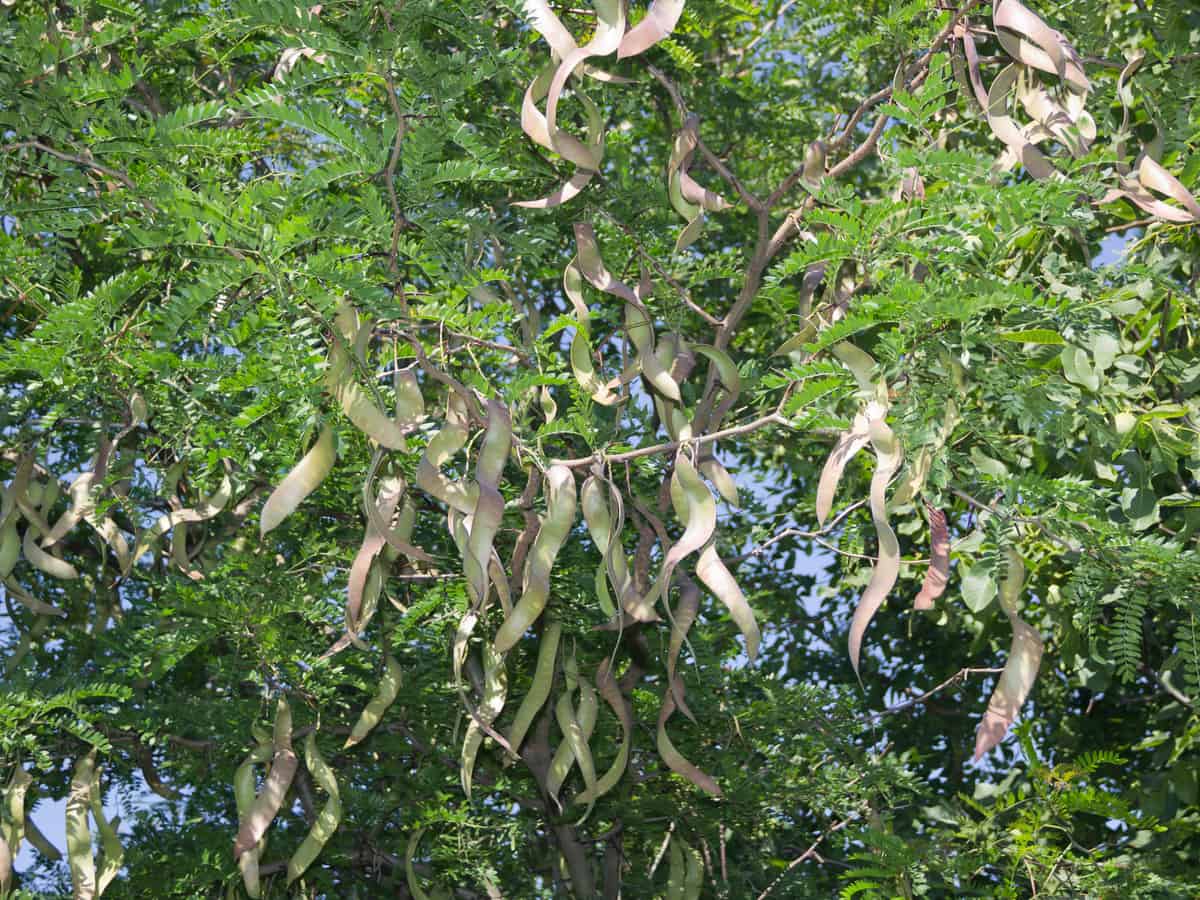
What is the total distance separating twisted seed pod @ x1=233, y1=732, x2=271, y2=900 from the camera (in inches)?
95.6

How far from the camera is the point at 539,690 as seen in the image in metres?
2.30

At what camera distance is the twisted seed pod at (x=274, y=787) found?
2.43m

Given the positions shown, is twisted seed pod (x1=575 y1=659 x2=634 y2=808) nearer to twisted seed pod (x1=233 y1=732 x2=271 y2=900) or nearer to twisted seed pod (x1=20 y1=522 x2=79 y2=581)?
twisted seed pod (x1=233 y1=732 x2=271 y2=900)

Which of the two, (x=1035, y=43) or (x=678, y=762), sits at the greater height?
(x=1035, y=43)

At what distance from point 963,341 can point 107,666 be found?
1.66 metres

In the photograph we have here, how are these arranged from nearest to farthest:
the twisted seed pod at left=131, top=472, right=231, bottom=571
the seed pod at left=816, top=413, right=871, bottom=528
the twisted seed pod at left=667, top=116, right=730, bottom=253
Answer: the seed pod at left=816, top=413, right=871, bottom=528 → the twisted seed pod at left=667, top=116, right=730, bottom=253 → the twisted seed pod at left=131, top=472, right=231, bottom=571

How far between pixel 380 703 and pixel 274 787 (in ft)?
0.72

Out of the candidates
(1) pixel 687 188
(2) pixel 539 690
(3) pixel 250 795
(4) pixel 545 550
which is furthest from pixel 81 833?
(1) pixel 687 188

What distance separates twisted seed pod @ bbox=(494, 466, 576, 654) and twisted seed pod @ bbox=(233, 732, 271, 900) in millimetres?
749

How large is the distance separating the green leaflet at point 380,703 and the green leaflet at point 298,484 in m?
0.69

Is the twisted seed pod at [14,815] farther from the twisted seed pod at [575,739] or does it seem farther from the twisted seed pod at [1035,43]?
the twisted seed pod at [1035,43]

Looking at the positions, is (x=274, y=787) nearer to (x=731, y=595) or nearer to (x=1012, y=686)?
(x=731, y=595)

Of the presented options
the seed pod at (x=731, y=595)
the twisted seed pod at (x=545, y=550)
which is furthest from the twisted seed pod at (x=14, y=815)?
the seed pod at (x=731, y=595)

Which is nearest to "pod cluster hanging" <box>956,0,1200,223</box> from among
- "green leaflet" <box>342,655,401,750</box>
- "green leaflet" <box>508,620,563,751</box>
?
"green leaflet" <box>508,620,563,751</box>
